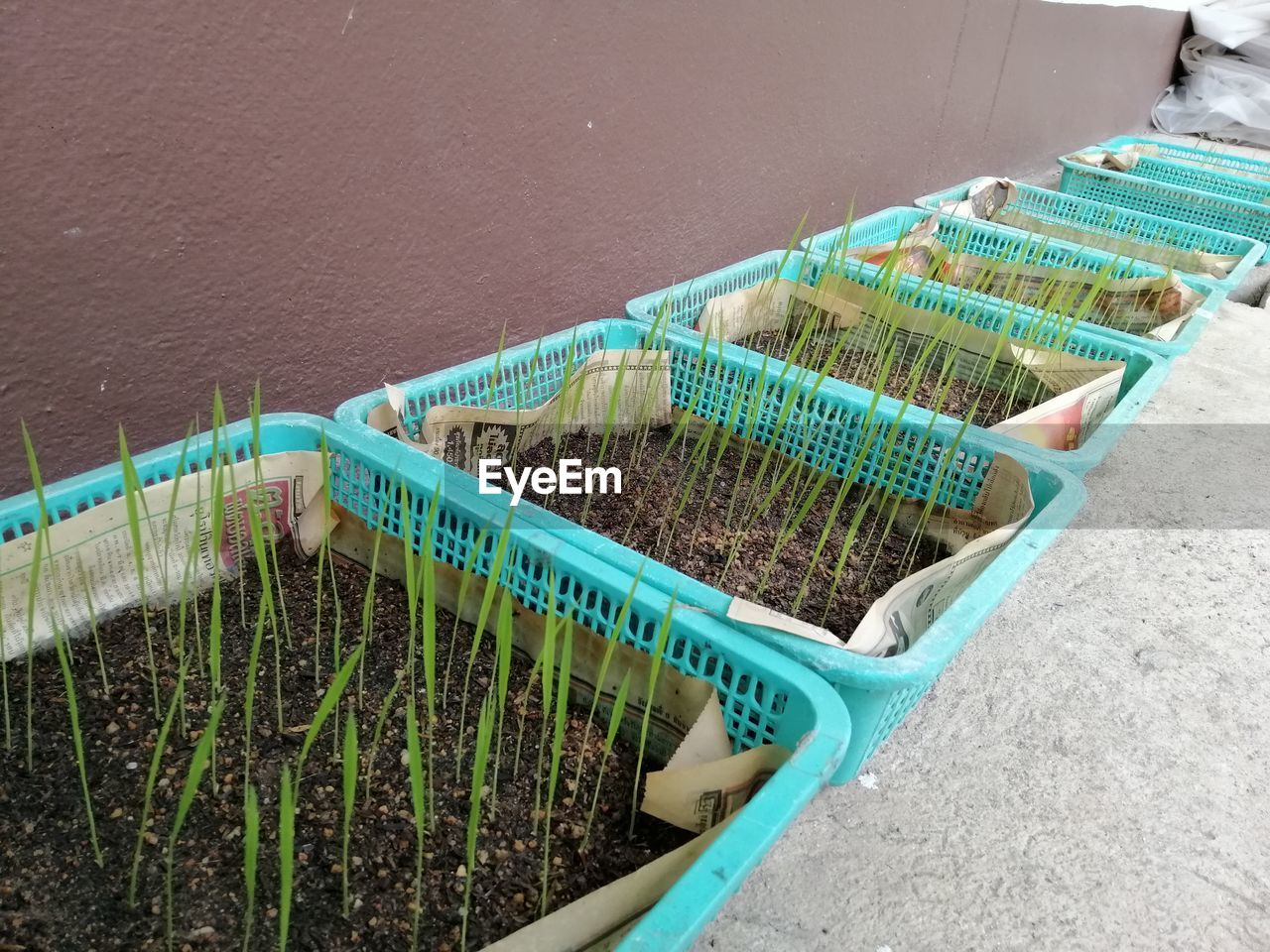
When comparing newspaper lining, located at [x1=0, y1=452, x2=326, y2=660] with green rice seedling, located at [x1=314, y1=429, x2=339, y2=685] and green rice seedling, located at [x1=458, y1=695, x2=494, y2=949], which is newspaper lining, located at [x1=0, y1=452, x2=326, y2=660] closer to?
green rice seedling, located at [x1=314, y1=429, x2=339, y2=685]

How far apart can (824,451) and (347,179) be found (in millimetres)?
689

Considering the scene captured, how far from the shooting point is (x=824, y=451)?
1.25 m

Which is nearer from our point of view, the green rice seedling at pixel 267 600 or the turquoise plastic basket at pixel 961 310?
the green rice seedling at pixel 267 600

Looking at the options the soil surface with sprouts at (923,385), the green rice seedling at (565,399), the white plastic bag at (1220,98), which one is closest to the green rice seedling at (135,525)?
the green rice seedling at (565,399)

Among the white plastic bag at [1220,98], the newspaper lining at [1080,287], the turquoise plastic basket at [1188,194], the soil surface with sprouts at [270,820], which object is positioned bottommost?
the soil surface with sprouts at [270,820]

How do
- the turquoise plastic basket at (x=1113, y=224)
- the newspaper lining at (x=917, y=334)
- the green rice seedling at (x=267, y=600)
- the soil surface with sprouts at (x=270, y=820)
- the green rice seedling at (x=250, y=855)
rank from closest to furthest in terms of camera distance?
the green rice seedling at (x=250, y=855), the soil surface with sprouts at (x=270, y=820), the green rice seedling at (x=267, y=600), the newspaper lining at (x=917, y=334), the turquoise plastic basket at (x=1113, y=224)

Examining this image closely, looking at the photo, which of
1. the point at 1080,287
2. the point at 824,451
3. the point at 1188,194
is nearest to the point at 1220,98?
the point at 1188,194

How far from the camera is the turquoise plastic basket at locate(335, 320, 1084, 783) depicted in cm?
76

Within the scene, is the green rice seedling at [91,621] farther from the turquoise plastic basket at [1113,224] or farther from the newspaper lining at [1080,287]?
the turquoise plastic basket at [1113,224]

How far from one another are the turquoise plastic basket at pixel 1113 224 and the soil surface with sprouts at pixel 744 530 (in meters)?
1.33

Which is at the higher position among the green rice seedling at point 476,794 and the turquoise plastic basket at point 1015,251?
the turquoise plastic basket at point 1015,251

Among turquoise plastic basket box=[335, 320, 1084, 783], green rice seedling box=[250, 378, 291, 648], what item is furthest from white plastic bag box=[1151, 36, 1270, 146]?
green rice seedling box=[250, 378, 291, 648]

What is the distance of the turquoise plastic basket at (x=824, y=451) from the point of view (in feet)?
2.48

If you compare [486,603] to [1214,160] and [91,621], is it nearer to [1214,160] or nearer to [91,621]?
[91,621]
